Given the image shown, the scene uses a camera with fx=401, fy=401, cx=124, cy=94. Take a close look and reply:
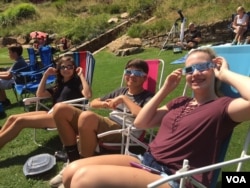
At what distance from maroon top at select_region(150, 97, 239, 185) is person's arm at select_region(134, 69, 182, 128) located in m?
0.27

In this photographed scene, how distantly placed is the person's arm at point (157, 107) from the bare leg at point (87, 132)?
701mm

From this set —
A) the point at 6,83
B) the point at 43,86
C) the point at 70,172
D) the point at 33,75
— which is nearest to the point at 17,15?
the point at 6,83

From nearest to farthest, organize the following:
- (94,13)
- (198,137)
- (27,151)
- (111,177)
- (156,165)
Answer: (111,177)
(198,137)
(156,165)
(27,151)
(94,13)

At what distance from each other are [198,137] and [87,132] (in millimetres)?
1347

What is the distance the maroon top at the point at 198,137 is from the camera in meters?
2.40

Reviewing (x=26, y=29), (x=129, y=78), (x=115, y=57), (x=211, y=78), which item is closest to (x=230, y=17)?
(x=115, y=57)

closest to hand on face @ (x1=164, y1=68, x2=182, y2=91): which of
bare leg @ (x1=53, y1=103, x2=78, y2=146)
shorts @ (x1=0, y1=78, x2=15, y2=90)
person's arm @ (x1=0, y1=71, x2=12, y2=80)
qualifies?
bare leg @ (x1=53, y1=103, x2=78, y2=146)

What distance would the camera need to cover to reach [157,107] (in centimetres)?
287

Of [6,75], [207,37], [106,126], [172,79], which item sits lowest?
[207,37]

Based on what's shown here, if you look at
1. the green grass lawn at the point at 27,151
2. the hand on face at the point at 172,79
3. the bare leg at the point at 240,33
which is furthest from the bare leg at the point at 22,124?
the bare leg at the point at 240,33

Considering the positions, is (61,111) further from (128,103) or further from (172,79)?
(172,79)

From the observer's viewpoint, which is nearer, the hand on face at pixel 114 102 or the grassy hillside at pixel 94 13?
the hand on face at pixel 114 102

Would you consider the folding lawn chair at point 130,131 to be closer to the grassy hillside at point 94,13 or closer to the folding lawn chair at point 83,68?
the folding lawn chair at point 83,68

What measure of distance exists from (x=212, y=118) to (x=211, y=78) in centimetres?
30
